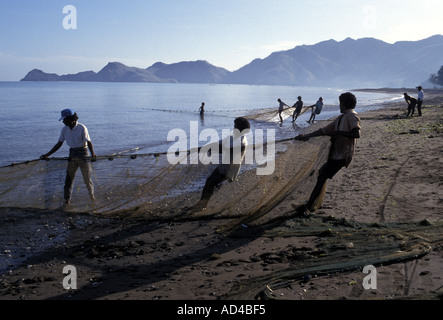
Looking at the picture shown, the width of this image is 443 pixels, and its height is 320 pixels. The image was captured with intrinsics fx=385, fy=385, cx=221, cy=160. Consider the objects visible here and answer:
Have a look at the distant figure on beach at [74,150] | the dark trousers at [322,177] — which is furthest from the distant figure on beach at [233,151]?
the distant figure on beach at [74,150]

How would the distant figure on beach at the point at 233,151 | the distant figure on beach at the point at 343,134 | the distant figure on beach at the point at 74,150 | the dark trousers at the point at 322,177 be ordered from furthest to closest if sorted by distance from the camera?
the distant figure on beach at the point at 74,150
the distant figure on beach at the point at 233,151
the dark trousers at the point at 322,177
the distant figure on beach at the point at 343,134

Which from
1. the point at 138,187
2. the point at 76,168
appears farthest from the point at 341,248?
the point at 76,168

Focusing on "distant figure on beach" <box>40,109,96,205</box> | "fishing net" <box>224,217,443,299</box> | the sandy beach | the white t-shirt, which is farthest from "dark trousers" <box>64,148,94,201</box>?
"fishing net" <box>224,217,443,299</box>

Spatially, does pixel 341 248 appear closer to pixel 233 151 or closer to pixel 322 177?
pixel 322 177

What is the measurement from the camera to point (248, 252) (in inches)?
206

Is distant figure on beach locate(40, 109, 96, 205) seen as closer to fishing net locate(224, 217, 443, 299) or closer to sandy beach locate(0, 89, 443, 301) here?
sandy beach locate(0, 89, 443, 301)

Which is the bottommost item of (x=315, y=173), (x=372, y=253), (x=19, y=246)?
(x=19, y=246)

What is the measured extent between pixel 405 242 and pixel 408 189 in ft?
10.8

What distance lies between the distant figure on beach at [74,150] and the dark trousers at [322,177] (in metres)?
4.07

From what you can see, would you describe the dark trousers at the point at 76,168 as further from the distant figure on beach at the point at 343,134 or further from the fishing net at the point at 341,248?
the distant figure on beach at the point at 343,134

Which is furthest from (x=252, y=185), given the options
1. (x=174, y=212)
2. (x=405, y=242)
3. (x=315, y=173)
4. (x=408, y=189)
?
(x=405, y=242)

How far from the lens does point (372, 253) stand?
4.65m

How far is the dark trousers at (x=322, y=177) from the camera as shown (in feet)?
19.9
